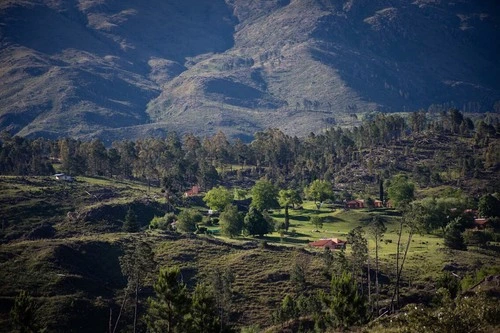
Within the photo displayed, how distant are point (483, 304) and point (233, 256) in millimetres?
69215

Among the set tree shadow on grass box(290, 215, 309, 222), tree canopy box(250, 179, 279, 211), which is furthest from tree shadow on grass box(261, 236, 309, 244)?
tree canopy box(250, 179, 279, 211)

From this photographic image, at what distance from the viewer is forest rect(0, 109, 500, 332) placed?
6297 centimetres

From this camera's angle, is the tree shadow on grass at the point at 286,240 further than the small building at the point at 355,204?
No

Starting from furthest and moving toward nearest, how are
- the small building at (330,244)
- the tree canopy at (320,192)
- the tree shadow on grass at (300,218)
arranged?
the tree canopy at (320,192) < the tree shadow on grass at (300,218) < the small building at (330,244)

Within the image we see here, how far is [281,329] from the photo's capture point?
258ft

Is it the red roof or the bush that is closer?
the bush

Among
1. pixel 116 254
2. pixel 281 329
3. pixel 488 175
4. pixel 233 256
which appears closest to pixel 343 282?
pixel 281 329

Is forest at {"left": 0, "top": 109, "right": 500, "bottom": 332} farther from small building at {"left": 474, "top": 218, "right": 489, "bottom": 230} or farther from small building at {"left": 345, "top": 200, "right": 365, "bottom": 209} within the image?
small building at {"left": 345, "top": 200, "right": 365, "bottom": 209}

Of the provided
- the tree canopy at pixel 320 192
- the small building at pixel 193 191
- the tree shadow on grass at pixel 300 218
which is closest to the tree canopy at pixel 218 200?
the small building at pixel 193 191

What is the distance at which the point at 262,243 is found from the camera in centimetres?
11406

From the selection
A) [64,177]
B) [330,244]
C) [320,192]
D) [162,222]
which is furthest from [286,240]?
[64,177]

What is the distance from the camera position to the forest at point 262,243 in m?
63.0

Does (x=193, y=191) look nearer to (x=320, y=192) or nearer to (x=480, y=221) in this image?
(x=320, y=192)

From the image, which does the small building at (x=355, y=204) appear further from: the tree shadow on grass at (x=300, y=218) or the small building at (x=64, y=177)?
the small building at (x=64, y=177)
